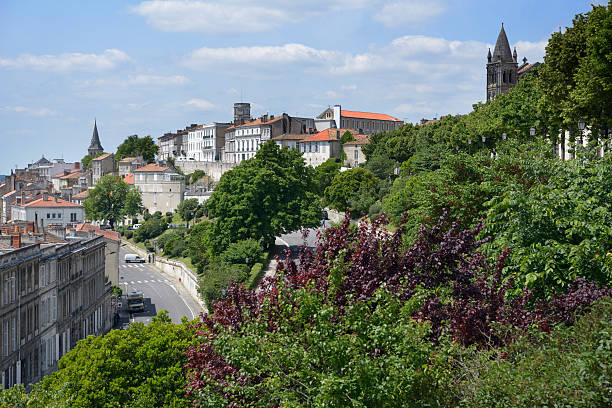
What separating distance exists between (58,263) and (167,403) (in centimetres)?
2018

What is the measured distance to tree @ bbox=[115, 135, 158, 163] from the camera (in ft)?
604

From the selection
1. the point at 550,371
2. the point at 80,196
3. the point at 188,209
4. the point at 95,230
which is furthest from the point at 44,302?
the point at 80,196

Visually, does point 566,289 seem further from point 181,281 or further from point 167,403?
point 181,281

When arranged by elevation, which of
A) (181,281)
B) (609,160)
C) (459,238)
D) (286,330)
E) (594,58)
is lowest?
(181,281)

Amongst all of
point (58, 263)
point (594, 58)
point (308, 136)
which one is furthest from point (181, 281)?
point (308, 136)

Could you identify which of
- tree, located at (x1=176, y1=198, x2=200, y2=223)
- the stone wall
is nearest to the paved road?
tree, located at (x1=176, y1=198, x2=200, y2=223)

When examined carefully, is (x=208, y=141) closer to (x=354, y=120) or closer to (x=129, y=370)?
(x=354, y=120)

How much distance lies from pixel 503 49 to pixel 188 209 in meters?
65.3

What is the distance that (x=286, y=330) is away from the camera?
13.9 meters

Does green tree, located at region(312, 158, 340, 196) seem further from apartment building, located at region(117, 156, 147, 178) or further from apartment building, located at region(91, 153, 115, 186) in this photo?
apartment building, located at region(91, 153, 115, 186)

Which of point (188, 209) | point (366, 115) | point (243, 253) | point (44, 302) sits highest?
point (366, 115)

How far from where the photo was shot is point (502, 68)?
138m

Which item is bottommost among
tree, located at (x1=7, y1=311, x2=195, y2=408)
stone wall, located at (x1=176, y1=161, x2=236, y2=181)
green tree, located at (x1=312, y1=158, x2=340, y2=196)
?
tree, located at (x1=7, y1=311, x2=195, y2=408)

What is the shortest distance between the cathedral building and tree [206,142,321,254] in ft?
268
